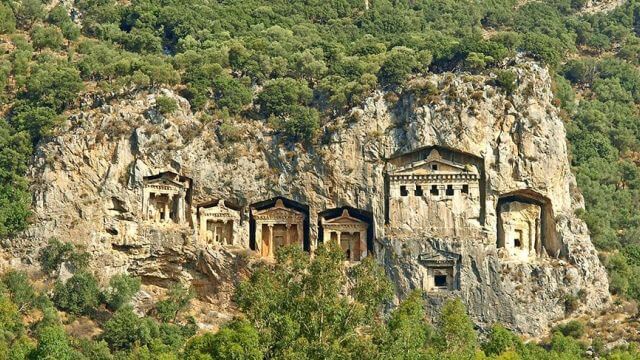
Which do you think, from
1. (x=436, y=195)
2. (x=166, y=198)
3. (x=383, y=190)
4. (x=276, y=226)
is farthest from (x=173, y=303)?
(x=436, y=195)

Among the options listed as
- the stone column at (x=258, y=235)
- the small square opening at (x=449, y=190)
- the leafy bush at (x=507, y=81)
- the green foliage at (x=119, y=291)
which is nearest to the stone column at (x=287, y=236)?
the stone column at (x=258, y=235)

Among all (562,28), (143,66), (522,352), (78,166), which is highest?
(562,28)

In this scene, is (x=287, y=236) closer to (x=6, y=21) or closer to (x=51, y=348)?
(x=51, y=348)

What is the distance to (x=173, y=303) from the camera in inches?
3236

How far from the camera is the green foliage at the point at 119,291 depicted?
82.1 meters

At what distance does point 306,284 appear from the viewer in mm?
57406

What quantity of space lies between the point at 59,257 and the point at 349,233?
1690 cm

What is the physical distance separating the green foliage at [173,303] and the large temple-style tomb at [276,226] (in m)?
5.70

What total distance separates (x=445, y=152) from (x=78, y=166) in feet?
70.2

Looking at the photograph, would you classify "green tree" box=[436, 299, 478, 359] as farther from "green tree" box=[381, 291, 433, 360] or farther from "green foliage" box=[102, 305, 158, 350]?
"green foliage" box=[102, 305, 158, 350]

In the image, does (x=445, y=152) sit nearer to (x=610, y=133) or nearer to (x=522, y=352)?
(x=522, y=352)

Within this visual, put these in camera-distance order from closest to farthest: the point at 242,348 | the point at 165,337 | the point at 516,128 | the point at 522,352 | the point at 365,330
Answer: the point at 242,348, the point at 365,330, the point at 522,352, the point at 165,337, the point at 516,128

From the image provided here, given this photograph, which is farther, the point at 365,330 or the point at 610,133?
the point at 610,133

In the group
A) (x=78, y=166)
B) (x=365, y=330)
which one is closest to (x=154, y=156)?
(x=78, y=166)
